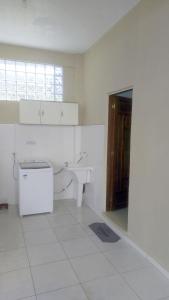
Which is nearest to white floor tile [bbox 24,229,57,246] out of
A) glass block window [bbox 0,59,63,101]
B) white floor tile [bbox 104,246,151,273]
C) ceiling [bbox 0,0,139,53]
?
white floor tile [bbox 104,246,151,273]

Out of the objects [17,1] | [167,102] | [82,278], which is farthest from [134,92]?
[82,278]

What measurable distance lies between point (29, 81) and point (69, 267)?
11.0ft

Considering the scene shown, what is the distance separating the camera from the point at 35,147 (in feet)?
14.4

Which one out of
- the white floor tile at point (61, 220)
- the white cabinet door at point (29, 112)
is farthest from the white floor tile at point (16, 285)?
the white cabinet door at point (29, 112)

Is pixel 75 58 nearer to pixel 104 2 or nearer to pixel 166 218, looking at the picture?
pixel 104 2

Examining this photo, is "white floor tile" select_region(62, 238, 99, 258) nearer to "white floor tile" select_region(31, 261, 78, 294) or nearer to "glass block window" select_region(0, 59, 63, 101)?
"white floor tile" select_region(31, 261, 78, 294)

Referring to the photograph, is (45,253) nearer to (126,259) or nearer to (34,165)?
(126,259)

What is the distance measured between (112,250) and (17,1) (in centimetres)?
320

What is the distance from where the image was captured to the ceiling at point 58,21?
2723mm

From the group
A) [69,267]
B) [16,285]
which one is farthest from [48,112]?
[16,285]

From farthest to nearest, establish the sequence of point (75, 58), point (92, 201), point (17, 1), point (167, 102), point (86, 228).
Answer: point (75, 58) < point (92, 201) < point (86, 228) < point (17, 1) < point (167, 102)

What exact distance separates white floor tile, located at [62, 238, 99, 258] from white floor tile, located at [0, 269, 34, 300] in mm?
585

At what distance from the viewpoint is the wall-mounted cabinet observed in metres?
3.97

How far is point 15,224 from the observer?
352 centimetres
